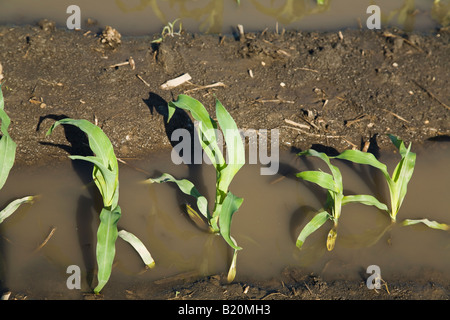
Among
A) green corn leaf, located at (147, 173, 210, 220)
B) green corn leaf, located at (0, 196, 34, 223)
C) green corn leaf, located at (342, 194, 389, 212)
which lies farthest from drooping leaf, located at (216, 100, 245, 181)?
green corn leaf, located at (0, 196, 34, 223)

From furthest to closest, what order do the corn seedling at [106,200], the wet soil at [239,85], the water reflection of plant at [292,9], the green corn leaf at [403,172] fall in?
the water reflection of plant at [292,9] → the wet soil at [239,85] → the green corn leaf at [403,172] → the corn seedling at [106,200]

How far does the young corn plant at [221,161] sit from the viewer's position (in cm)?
238

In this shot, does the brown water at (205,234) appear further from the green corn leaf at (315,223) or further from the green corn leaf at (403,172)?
the green corn leaf at (403,172)

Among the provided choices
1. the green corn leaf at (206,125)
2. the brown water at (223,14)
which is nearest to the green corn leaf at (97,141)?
the green corn leaf at (206,125)

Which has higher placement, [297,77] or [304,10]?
[304,10]

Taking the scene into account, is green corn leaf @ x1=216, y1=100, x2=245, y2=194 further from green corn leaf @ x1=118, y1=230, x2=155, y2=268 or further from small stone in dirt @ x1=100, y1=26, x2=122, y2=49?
small stone in dirt @ x1=100, y1=26, x2=122, y2=49

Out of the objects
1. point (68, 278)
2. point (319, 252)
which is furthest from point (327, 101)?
point (68, 278)

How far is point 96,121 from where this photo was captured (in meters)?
3.38

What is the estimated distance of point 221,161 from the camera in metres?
2.62

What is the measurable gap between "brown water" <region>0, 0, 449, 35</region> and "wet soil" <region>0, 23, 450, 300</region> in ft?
1.09

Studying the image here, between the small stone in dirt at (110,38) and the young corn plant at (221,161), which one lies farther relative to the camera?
the small stone in dirt at (110,38)

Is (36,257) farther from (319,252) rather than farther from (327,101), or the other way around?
(327,101)

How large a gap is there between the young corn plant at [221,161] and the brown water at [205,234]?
0.23 meters

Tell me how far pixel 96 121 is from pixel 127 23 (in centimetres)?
140
